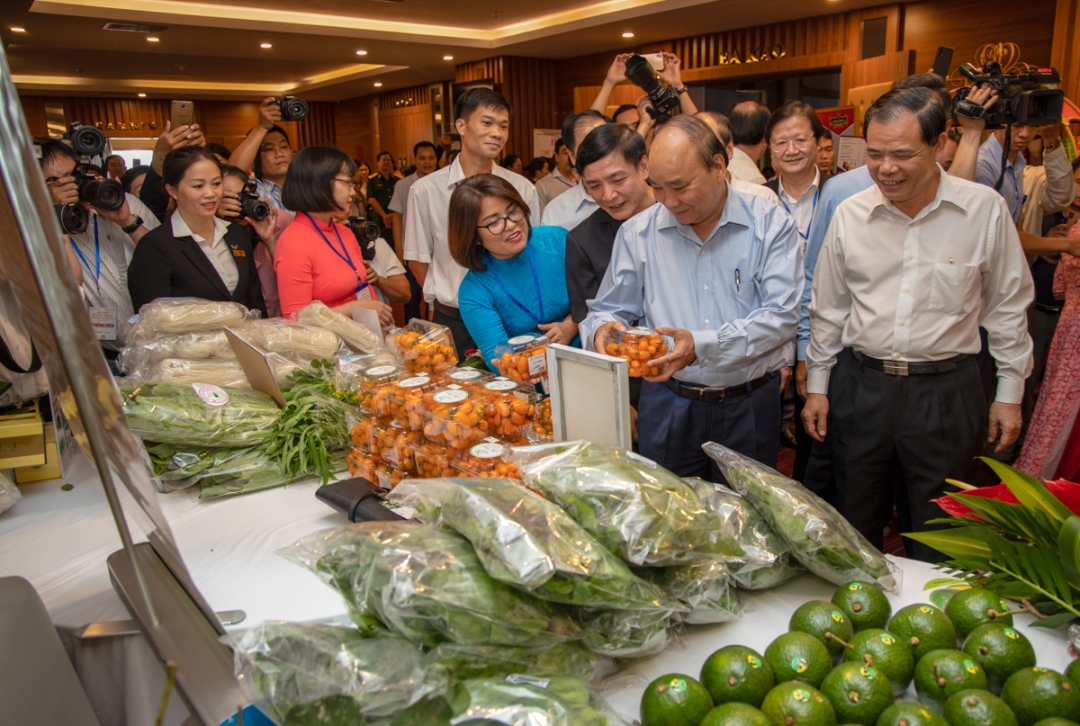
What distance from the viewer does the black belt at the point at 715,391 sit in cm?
206

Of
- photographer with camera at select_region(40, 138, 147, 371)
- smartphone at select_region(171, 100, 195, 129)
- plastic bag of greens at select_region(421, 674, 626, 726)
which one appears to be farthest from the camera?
smartphone at select_region(171, 100, 195, 129)

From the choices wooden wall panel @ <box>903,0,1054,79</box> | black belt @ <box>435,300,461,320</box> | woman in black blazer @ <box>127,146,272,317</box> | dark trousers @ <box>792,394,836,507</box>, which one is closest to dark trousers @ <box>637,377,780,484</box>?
dark trousers @ <box>792,394,836,507</box>

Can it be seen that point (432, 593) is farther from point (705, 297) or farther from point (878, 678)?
point (705, 297)

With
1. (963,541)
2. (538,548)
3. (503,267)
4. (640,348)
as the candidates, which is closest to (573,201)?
(503,267)

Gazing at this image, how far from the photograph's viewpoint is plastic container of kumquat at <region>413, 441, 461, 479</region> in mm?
1621

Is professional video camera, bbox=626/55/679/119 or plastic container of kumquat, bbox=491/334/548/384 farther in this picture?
professional video camera, bbox=626/55/679/119

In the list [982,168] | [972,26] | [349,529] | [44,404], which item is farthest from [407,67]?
[349,529]

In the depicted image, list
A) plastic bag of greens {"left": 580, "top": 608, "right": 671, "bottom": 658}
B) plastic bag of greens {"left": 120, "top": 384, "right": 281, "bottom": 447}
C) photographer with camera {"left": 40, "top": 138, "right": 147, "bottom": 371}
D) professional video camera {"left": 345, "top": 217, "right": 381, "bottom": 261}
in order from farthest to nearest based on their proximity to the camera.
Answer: professional video camera {"left": 345, "top": 217, "right": 381, "bottom": 261}, photographer with camera {"left": 40, "top": 138, "right": 147, "bottom": 371}, plastic bag of greens {"left": 120, "top": 384, "right": 281, "bottom": 447}, plastic bag of greens {"left": 580, "top": 608, "right": 671, "bottom": 658}

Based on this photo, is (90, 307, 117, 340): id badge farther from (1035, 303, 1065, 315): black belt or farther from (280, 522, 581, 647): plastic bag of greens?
(1035, 303, 1065, 315): black belt

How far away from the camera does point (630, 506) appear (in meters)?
1.04

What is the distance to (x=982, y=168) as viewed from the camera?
11.6ft

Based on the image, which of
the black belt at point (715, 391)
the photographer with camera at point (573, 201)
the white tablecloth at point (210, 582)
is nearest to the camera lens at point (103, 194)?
the white tablecloth at point (210, 582)

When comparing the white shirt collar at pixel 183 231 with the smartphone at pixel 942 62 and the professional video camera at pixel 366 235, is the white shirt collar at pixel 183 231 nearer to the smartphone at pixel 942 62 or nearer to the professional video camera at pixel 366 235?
the professional video camera at pixel 366 235

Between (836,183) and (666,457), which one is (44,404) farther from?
(836,183)
